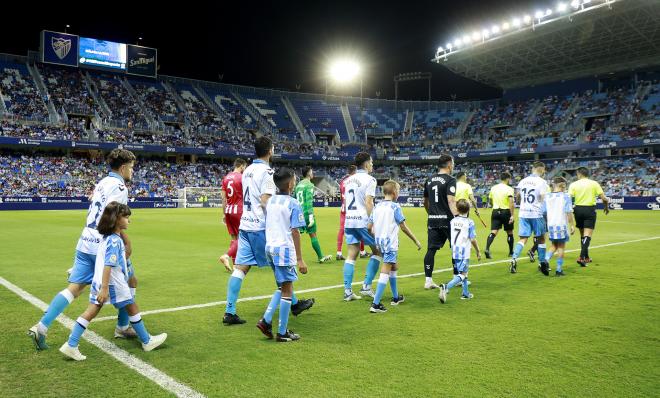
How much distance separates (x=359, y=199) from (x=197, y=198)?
45071 mm

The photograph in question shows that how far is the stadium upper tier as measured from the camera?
2057 inches

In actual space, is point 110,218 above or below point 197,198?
above

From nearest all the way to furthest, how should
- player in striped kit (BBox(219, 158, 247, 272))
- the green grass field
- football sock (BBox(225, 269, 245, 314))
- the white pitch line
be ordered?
1. the white pitch line
2. the green grass field
3. football sock (BBox(225, 269, 245, 314))
4. player in striped kit (BBox(219, 158, 247, 272))

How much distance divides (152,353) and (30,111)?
183 ft

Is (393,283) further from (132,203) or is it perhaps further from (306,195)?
(132,203)

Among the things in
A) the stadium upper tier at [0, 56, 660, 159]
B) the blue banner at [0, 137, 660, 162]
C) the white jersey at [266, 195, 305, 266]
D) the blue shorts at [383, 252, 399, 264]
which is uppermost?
the stadium upper tier at [0, 56, 660, 159]

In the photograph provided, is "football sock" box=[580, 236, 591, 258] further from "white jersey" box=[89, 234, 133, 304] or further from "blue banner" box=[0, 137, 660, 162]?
"blue banner" box=[0, 137, 660, 162]

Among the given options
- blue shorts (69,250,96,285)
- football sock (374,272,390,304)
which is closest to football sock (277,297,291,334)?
football sock (374,272,390,304)

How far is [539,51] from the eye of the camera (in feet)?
170

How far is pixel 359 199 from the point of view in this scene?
25.1 ft

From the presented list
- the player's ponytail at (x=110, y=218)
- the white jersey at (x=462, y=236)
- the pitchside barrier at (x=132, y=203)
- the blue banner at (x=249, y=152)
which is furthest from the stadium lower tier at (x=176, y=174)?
the player's ponytail at (x=110, y=218)

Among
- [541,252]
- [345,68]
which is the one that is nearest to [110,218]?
[541,252]

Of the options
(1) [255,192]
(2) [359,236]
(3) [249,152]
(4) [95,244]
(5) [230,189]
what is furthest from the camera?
(3) [249,152]

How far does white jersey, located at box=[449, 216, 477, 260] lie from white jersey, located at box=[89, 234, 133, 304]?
16.0 feet
